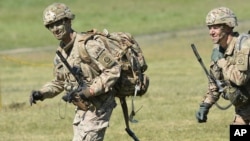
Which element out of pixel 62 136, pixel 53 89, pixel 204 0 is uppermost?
pixel 53 89

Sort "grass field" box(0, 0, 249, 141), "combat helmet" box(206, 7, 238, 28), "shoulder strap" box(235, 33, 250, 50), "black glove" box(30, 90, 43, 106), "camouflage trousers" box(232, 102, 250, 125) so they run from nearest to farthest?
1. "shoulder strap" box(235, 33, 250, 50)
2. "combat helmet" box(206, 7, 238, 28)
3. "camouflage trousers" box(232, 102, 250, 125)
4. "black glove" box(30, 90, 43, 106)
5. "grass field" box(0, 0, 249, 141)

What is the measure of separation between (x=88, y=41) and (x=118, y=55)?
1.39 ft

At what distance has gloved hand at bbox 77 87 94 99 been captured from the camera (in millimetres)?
10938

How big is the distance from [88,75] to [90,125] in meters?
0.55

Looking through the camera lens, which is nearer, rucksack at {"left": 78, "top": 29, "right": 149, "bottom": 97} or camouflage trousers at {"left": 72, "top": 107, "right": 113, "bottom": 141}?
camouflage trousers at {"left": 72, "top": 107, "right": 113, "bottom": 141}

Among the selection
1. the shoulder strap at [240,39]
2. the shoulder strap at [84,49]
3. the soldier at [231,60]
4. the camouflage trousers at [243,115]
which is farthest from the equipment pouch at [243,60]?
the shoulder strap at [84,49]

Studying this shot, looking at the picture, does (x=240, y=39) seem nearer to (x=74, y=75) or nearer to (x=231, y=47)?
(x=231, y=47)

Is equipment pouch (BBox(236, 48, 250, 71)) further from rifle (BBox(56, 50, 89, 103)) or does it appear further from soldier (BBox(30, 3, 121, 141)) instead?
rifle (BBox(56, 50, 89, 103))

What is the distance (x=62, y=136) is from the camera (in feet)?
55.7

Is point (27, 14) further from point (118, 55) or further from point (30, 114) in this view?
point (118, 55)

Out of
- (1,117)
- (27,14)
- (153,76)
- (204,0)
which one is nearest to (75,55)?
(1,117)

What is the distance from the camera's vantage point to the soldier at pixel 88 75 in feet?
35.9

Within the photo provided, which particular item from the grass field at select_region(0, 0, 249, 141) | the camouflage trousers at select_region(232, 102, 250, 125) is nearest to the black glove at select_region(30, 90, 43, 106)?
the camouflage trousers at select_region(232, 102, 250, 125)

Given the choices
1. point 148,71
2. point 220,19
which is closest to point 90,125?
point 220,19
